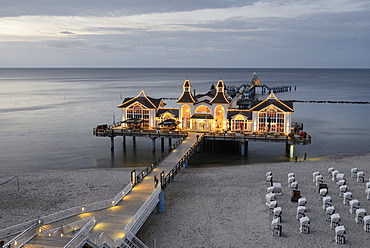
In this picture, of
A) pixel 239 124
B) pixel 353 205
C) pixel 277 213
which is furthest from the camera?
pixel 239 124

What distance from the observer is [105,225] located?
747 inches

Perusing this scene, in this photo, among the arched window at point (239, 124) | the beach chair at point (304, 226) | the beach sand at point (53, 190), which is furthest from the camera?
the arched window at point (239, 124)

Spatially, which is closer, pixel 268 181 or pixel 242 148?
pixel 268 181

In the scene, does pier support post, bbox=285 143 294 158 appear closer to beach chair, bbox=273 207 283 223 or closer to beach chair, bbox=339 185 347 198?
beach chair, bbox=339 185 347 198

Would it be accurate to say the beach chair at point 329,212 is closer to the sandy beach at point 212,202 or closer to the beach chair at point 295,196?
A: the sandy beach at point 212,202

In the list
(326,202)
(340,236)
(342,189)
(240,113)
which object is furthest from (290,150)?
(340,236)

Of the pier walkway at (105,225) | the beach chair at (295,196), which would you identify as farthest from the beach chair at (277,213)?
the pier walkway at (105,225)

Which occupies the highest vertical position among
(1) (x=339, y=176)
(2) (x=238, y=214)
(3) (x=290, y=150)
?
(3) (x=290, y=150)

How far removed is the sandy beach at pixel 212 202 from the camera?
66.6 feet

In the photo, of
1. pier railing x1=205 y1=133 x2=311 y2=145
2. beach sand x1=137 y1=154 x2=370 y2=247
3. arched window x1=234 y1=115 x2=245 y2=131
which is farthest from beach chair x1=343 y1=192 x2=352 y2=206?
arched window x1=234 y1=115 x2=245 y2=131

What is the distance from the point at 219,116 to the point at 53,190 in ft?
68.7

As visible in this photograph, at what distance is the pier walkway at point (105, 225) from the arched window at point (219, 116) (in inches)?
767

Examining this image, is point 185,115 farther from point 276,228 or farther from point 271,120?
point 276,228

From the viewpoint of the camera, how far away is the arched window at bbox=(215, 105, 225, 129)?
43812mm
